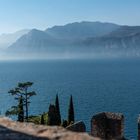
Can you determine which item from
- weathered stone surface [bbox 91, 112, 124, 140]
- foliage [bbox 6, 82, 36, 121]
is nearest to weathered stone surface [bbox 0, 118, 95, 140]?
weathered stone surface [bbox 91, 112, 124, 140]

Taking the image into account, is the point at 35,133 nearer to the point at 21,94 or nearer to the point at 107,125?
the point at 107,125

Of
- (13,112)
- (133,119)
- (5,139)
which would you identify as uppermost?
(5,139)

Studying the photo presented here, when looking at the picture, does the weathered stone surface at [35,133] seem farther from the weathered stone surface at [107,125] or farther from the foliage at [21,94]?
the foliage at [21,94]

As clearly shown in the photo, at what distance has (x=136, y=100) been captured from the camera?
392ft

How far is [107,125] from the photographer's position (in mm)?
22016

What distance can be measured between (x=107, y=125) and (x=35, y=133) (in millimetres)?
14609

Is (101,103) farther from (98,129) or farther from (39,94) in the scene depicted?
(98,129)

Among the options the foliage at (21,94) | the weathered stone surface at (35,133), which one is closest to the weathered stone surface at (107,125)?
the weathered stone surface at (35,133)

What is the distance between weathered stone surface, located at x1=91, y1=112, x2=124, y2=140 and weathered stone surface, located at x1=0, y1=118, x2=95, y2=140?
13.7 metres

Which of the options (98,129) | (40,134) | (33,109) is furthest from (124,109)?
(40,134)

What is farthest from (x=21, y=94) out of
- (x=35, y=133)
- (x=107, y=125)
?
(x=35, y=133)

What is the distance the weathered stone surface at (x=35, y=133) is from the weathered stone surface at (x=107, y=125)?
45.1ft

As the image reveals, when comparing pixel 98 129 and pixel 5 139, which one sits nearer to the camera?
pixel 5 139

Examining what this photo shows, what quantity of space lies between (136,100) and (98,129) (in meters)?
99.1
